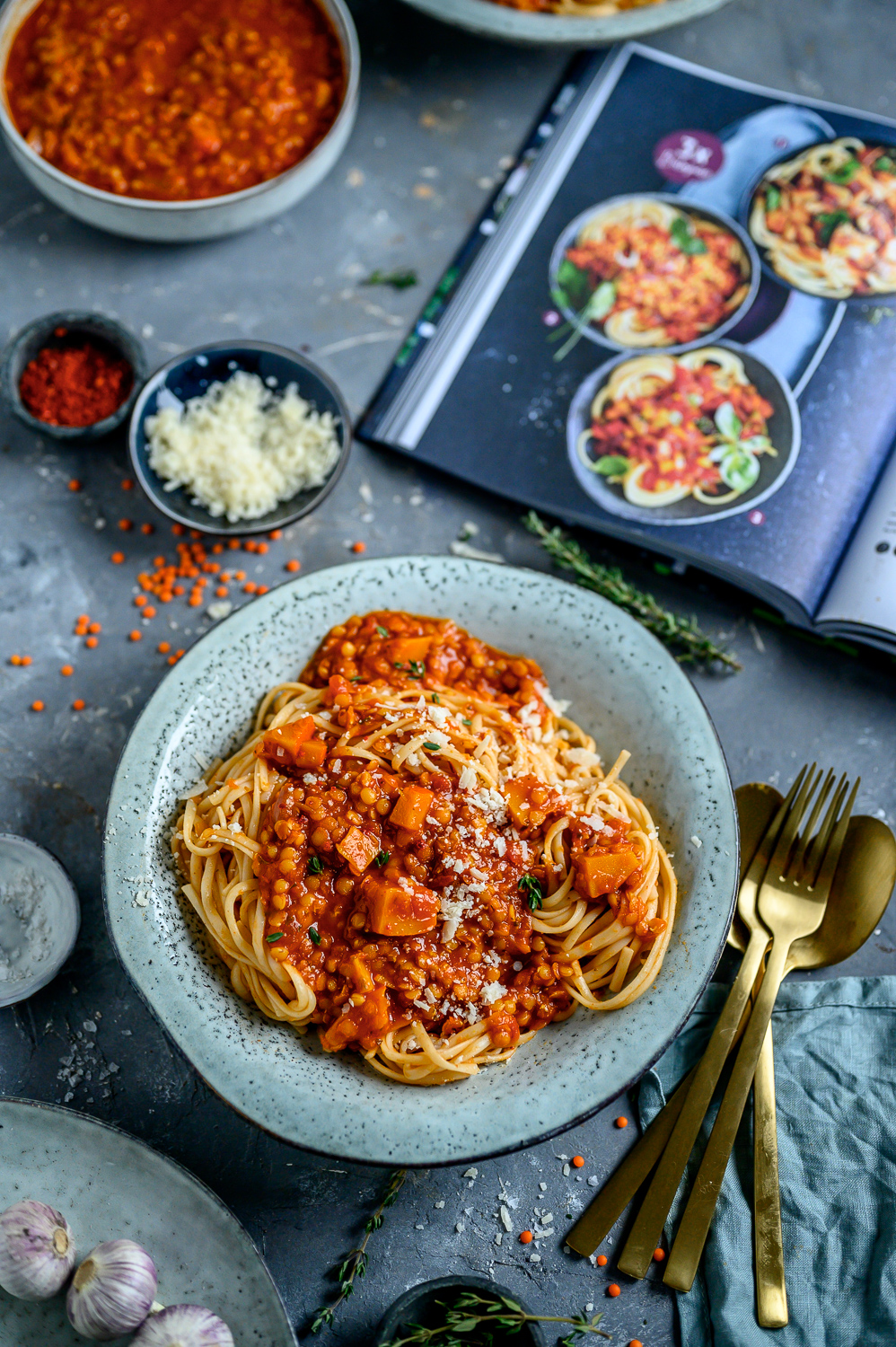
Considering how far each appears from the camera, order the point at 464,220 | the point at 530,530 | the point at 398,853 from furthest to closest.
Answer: the point at 464,220
the point at 530,530
the point at 398,853

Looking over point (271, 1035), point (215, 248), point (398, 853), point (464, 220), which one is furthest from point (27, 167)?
point (271, 1035)

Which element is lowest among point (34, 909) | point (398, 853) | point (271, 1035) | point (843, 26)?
point (34, 909)

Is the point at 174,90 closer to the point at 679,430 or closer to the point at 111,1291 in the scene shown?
the point at 679,430

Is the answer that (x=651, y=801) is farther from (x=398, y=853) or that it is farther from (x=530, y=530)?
(x=530, y=530)

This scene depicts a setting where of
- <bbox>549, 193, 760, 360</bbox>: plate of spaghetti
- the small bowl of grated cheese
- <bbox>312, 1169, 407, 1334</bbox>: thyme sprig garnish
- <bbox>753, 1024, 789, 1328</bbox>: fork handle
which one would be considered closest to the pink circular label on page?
<bbox>549, 193, 760, 360</bbox>: plate of spaghetti

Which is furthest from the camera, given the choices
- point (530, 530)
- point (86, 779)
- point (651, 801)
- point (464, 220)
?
point (464, 220)

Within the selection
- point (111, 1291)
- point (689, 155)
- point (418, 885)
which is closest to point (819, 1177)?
point (418, 885)

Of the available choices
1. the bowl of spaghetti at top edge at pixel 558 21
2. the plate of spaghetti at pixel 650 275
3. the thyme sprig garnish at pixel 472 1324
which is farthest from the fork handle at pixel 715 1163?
the bowl of spaghetti at top edge at pixel 558 21
